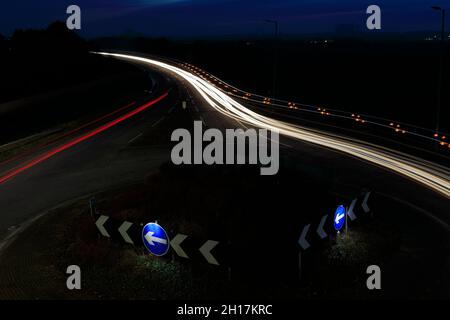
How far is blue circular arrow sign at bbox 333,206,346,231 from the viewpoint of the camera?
47.0ft

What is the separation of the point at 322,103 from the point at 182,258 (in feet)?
149

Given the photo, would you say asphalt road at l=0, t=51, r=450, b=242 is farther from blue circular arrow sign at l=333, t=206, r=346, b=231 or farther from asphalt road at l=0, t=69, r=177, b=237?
blue circular arrow sign at l=333, t=206, r=346, b=231

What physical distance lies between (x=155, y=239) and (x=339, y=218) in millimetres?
5901

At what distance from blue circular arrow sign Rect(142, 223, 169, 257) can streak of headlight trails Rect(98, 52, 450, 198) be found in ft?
41.6

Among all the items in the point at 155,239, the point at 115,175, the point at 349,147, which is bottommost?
the point at 115,175

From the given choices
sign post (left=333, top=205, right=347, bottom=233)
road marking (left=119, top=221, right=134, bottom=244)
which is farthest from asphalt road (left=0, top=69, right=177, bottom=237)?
sign post (left=333, top=205, right=347, bottom=233)

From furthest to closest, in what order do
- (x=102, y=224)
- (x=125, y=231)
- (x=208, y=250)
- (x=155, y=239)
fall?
(x=102, y=224) < (x=125, y=231) < (x=155, y=239) < (x=208, y=250)

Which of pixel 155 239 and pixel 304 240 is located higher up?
pixel 304 240

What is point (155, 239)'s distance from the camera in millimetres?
13125

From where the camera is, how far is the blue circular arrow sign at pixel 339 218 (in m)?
14.3

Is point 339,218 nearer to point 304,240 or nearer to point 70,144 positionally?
point 304,240

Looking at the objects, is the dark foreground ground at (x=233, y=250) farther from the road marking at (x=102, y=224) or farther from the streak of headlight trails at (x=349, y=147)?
the streak of headlight trails at (x=349, y=147)

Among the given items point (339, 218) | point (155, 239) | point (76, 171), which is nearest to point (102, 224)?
point (155, 239)

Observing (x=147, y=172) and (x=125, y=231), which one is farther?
(x=147, y=172)
